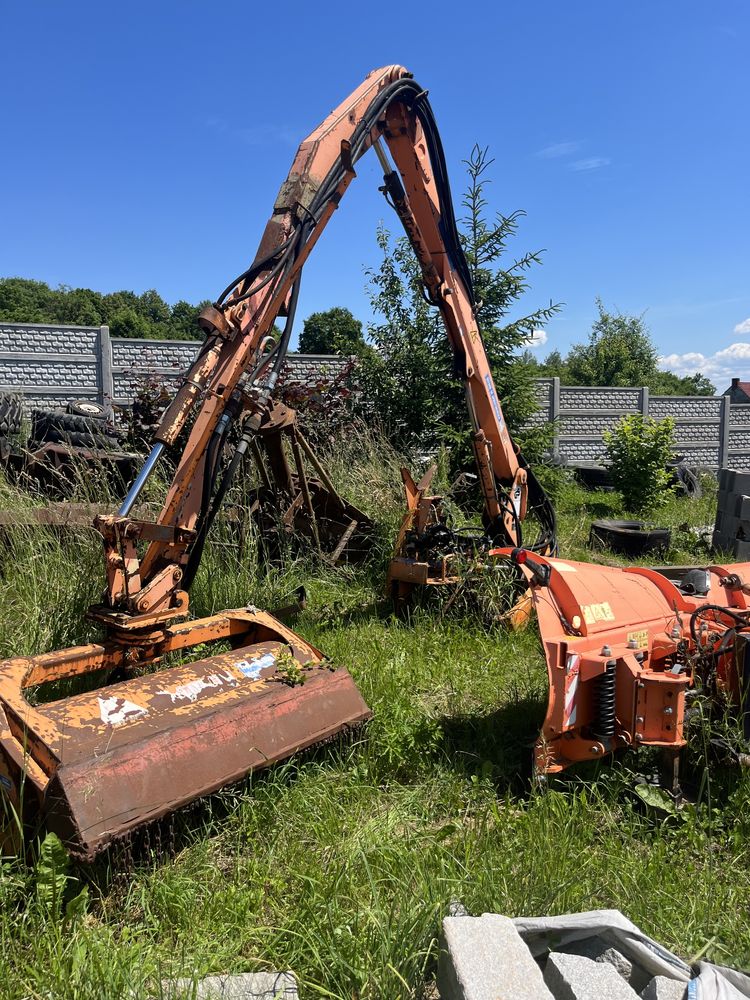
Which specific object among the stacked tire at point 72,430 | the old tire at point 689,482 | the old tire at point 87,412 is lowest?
the old tire at point 689,482

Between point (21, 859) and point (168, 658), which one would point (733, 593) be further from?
point (21, 859)

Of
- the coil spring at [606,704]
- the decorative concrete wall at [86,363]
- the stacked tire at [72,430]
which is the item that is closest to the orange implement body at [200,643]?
the coil spring at [606,704]

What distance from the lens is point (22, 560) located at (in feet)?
15.4

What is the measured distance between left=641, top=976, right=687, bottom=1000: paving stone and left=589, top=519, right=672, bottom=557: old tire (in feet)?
22.4

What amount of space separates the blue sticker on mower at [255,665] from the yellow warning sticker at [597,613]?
149 cm

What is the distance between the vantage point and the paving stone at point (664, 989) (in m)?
1.87

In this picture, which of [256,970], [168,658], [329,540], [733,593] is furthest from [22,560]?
[733,593]

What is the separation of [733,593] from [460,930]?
2725mm

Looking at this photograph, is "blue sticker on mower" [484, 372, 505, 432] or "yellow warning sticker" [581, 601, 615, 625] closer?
"yellow warning sticker" [581, 601, 615, 625]

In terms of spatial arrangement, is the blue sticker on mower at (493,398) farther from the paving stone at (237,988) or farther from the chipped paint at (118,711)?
the paving stone at (237,988)

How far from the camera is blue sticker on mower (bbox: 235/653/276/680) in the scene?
3.29m

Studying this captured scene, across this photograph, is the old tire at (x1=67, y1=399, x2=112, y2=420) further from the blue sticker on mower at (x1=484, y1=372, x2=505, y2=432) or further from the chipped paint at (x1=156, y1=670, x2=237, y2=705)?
the chipped paint at (x1=156, y1=670, x2=237, y2=705)

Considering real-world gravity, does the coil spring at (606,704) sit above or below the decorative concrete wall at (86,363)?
below

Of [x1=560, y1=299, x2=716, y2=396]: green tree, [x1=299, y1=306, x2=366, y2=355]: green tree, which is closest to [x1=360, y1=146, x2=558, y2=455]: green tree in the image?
[x1=560, y1=299, x2=716, y2=396]: green tree
